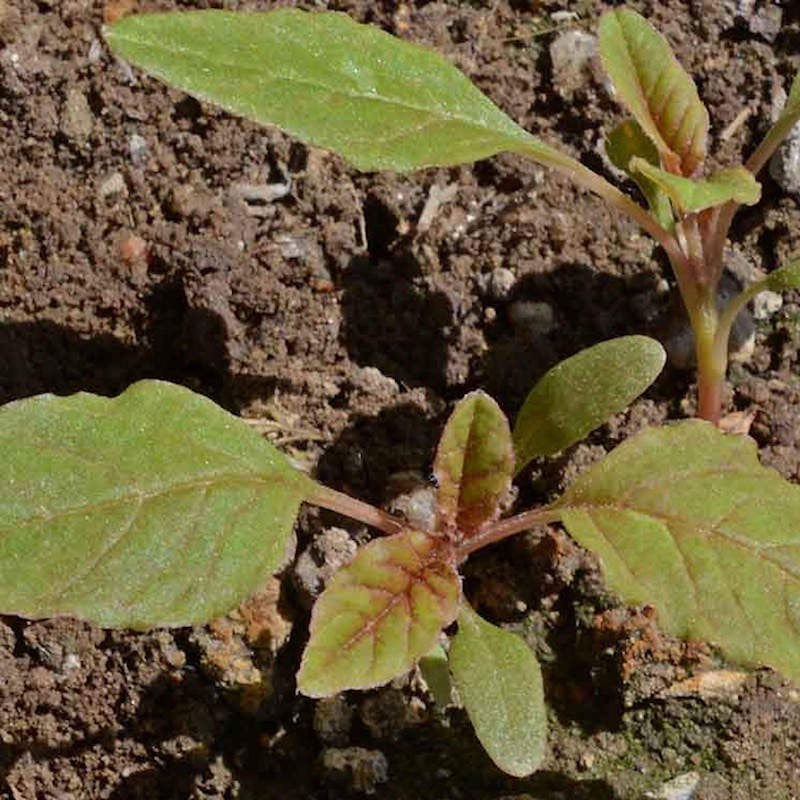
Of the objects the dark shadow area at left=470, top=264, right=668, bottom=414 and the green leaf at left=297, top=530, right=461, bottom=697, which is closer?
the green leaf at left=297, top=530, right=461, bottom=697

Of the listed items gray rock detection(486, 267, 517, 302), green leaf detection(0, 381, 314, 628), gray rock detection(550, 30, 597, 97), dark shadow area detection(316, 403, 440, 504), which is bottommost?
dark shadow area detection(316, 403, 440, 504)

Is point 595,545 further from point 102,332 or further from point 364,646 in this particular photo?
point 102,332

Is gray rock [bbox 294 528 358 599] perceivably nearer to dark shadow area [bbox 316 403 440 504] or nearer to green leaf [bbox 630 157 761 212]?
dark shadow area [bbox 316 403 440 504]

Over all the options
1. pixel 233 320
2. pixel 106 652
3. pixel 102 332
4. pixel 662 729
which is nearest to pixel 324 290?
pixel 233 320

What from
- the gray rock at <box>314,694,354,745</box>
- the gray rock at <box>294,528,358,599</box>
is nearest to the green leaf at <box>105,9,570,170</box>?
the gray rock at <box>294,528,358,599</box>

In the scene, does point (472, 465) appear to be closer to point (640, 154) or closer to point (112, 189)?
point (640, 154)

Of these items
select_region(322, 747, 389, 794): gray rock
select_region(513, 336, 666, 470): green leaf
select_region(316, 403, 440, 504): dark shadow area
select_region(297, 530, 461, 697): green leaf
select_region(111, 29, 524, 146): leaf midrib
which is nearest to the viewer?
select_region(297, 530, 461, 697): green leaf

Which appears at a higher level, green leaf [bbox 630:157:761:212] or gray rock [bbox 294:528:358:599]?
green leaf [bbox 630:157:761:212]

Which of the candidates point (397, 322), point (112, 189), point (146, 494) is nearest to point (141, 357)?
point (112, 189)
